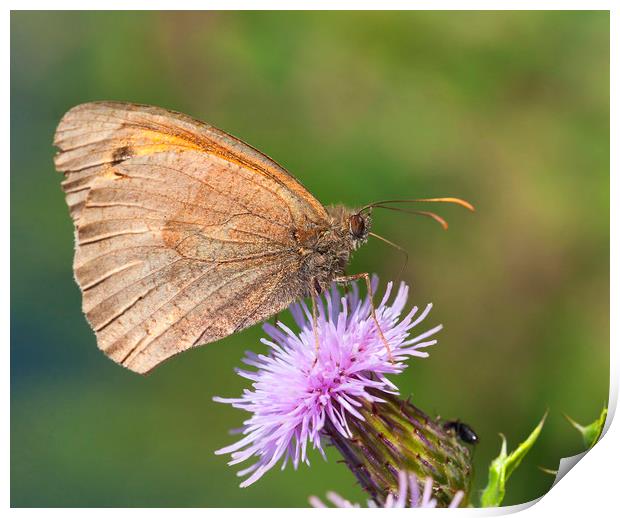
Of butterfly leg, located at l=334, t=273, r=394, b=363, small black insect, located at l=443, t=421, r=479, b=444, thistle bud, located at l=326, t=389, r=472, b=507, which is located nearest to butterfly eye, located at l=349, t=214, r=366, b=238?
butterfly leg, located at l=334, t=273, r=394, b=363

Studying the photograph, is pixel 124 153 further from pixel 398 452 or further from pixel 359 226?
pixel 398 452

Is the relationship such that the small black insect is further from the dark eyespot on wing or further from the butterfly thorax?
the dark eyespot on wing

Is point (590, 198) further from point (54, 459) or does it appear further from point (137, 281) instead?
point (54, 459)

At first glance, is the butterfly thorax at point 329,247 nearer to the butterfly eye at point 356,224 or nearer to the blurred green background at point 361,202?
the butterfly eye at point 356,224

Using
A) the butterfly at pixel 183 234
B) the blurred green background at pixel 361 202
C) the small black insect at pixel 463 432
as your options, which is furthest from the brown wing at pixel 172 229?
the small black insect at pixel 463 432

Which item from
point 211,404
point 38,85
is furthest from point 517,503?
point 38,85

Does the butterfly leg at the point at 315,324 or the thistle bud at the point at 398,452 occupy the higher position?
the butterfly leg at the point at 315,324
